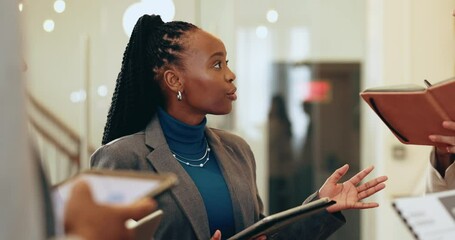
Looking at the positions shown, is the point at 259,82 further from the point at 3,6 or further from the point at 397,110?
the point at 3,6

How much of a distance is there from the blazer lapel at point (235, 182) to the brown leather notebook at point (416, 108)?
16.4 inches

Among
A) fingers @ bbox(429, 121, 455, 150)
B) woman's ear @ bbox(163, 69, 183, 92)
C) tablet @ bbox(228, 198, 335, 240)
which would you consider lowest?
tablet @ bbox(228, 198, 335, 240)

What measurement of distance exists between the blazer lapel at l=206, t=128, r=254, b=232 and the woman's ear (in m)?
0.15

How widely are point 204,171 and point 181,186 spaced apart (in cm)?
12

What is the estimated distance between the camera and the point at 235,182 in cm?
208

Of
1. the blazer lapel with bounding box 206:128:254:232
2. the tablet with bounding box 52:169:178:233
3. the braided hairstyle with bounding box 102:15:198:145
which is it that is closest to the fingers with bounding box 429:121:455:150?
the blazer lapel with bounding box 206:128:254:232

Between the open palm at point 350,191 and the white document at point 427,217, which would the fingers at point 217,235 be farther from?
the white document at point 427,217

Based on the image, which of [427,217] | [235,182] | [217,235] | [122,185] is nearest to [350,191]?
[235,182]

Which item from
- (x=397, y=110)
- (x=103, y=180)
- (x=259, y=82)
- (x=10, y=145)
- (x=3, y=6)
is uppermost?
(x=3, y=6)

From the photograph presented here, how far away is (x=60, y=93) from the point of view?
4.82 metres

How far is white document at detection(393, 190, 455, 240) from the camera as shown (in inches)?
46.0

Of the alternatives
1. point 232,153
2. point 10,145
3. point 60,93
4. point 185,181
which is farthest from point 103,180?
point 60,93

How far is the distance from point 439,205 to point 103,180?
0.57 m

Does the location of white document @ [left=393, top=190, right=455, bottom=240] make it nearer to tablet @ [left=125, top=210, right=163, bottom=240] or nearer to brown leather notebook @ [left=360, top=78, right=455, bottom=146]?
tablet @ [left=125, top=210, right=163, bottom=240]
